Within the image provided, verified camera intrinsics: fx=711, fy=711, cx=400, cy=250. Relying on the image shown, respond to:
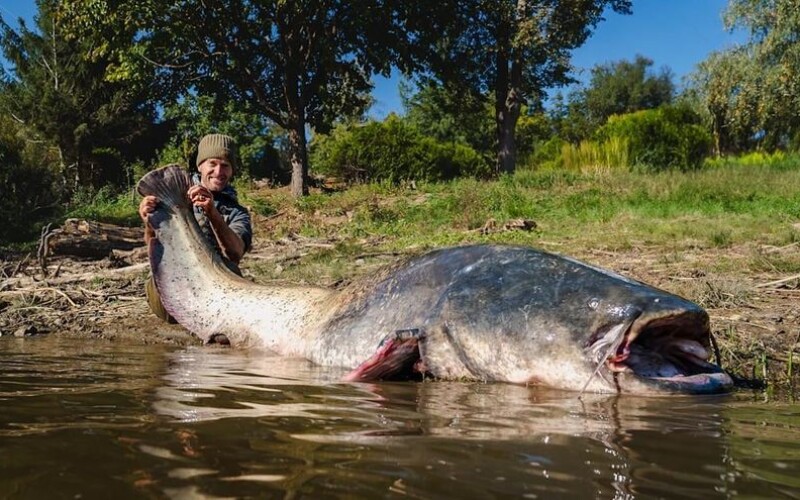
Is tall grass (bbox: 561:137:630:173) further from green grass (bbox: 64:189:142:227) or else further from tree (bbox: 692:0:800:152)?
green grass (bbox: 64:189:142:227)

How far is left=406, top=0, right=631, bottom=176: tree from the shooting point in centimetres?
1891

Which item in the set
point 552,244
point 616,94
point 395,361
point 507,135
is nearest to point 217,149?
point 395,361

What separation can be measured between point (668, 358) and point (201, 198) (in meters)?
2.99

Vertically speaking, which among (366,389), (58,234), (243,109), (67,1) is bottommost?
(366,389)

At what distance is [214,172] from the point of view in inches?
201

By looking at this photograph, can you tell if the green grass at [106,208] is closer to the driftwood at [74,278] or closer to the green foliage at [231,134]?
the green foliage at [231,134]

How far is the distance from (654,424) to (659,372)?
70cm

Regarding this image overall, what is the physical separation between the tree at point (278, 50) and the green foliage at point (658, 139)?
6518 millimetres

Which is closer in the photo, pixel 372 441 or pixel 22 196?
pixel 372 441

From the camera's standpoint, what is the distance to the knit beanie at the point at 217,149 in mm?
5031

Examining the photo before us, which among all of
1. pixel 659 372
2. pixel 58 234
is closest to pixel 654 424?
pixel 659 372

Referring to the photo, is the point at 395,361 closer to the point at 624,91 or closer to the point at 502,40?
the point at 502,40

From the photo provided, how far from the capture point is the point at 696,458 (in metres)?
1.82

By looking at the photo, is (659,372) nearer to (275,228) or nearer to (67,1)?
(275,228)
